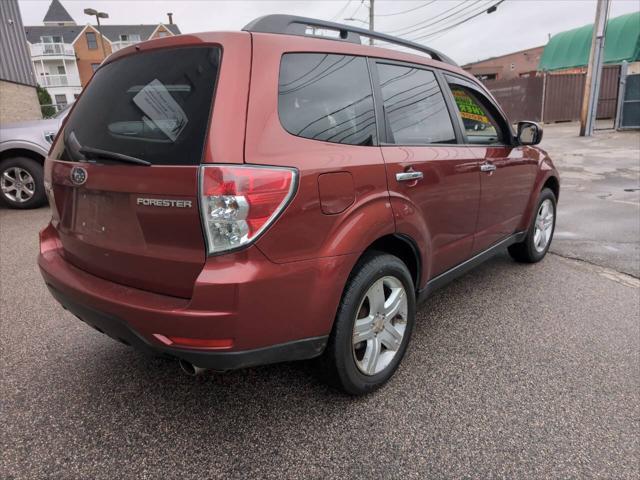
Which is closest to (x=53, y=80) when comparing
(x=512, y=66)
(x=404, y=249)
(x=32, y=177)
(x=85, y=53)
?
(x=85, y=53)

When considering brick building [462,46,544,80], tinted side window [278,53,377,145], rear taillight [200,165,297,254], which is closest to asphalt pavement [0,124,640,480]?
rear taillight [200,165,297,254]

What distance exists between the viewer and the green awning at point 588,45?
26.6 meters

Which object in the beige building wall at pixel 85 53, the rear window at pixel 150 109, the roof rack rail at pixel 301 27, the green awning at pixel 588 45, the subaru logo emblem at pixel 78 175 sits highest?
the beige building wall at pixel 85 53

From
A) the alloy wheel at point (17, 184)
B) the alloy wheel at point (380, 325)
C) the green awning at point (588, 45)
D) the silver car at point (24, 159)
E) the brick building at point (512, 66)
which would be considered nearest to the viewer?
the alloy wheel at point (380, 325)

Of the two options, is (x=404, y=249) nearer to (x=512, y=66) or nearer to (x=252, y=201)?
(x=252, y=201)

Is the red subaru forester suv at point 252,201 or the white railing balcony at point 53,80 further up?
the white railing balcony at point 53,80

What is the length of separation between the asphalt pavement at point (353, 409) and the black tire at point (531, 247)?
0.98 m

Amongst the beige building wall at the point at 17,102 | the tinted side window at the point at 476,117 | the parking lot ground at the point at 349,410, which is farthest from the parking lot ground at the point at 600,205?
→ the beige building wall at the point at 17,102

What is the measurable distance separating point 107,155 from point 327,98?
1.02 m

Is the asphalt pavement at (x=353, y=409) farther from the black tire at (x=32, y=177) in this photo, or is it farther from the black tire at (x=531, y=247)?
the black tire at (x=32, y=177)

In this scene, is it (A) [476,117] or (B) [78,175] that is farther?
(A) [476,117]

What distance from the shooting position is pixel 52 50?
5244 cm

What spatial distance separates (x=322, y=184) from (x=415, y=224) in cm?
78

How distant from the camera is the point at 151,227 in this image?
6.05 feet
